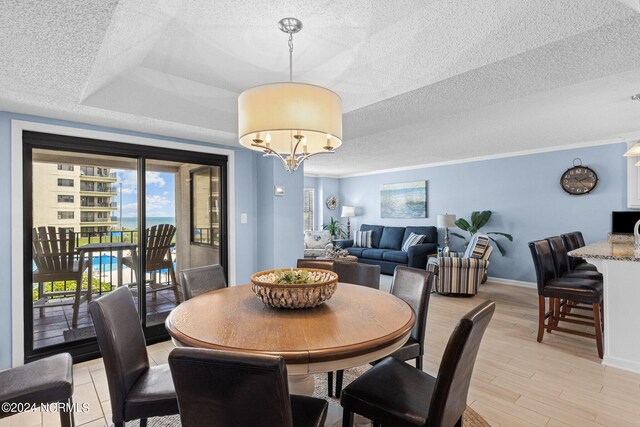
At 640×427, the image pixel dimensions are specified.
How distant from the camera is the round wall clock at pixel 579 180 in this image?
481 centimetres

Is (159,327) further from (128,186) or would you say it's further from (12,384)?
(12,384)

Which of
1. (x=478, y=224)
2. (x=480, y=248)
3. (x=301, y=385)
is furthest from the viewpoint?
(x=478, y=224)

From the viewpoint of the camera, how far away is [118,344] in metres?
1.45

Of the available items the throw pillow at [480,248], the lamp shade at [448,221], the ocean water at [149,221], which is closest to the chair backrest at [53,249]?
the ocean water at [149,221]

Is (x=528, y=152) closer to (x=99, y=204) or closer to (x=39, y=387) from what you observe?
(x=99, y=204)

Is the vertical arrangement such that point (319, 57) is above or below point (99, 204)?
above

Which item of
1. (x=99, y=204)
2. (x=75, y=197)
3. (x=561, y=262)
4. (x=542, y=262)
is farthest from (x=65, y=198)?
(x=561, y=262)

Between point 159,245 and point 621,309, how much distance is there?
4331mm

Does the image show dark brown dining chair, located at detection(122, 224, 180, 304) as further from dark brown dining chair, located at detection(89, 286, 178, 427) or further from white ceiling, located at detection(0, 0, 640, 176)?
dark brown dining chair, located at detection(89, 286, 178, 427)

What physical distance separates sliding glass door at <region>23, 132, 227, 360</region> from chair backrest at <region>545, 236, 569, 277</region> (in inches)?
141

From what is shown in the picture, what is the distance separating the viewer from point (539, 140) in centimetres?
471

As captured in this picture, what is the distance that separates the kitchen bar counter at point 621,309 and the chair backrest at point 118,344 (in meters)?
3.44

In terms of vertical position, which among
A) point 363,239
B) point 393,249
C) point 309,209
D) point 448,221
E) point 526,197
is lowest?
point 393,249

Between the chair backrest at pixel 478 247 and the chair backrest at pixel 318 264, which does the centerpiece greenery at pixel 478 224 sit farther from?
the chair backrest at pixel 318 264
